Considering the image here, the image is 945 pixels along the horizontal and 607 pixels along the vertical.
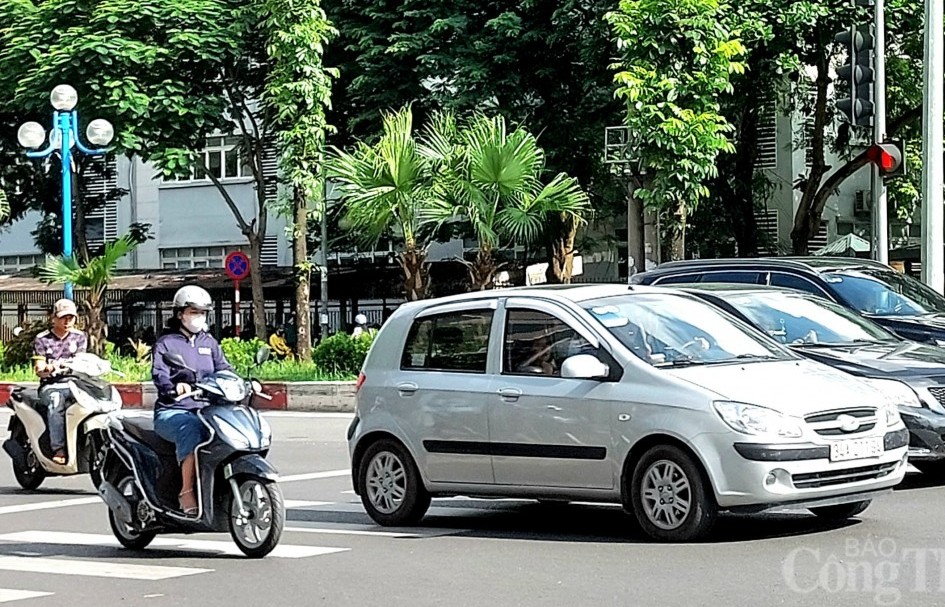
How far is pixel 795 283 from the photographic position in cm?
1447

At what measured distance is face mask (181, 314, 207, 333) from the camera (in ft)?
32.4

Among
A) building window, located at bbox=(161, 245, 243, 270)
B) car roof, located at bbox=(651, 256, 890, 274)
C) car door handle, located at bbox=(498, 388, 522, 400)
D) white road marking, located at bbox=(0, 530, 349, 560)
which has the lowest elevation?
white road marking, located at bbox=(0, 530, 349, 560)

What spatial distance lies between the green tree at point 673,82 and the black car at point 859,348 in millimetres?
10709

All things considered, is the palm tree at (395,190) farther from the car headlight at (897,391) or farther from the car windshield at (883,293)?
the car headlight at (897,391)

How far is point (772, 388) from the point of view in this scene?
9.41m

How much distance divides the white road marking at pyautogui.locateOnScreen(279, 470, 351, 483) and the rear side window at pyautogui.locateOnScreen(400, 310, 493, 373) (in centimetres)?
382

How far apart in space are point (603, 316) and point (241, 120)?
2953 cm

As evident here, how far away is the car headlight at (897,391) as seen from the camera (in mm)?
11531

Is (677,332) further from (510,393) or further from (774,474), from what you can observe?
(774,474)

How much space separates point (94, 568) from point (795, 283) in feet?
24.9

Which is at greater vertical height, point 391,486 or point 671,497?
point 671,497

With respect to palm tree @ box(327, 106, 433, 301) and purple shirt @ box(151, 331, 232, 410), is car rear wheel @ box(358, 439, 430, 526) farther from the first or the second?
palm tree @ box(327, 106, 433, 301)

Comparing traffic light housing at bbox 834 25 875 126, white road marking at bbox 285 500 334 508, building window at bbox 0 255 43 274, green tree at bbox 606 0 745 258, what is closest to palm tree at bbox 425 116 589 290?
green tree at bbox 606 0 745 258

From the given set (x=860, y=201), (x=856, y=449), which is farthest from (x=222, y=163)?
(x=856, y=449)
